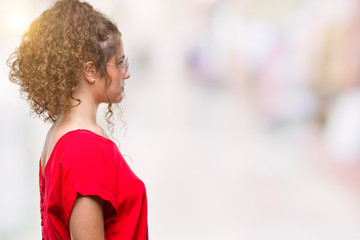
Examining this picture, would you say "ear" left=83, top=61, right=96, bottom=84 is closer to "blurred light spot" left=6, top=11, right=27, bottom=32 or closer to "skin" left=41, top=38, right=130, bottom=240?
"skin" left=41, top=38, right=130, bottom=240

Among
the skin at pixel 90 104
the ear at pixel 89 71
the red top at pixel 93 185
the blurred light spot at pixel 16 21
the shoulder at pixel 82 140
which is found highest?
the blurred light spot at pixel 16 21

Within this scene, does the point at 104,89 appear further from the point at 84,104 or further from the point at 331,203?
the point at 331,203

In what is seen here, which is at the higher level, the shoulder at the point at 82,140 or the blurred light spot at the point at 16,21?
the blurred light spot at the point at 16,21

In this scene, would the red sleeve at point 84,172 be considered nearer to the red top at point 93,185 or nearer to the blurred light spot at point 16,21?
the red top at point 93,185

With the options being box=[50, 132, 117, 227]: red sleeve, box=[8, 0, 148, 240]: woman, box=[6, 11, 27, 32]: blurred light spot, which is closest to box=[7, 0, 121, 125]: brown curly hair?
box=[8, 0, 148, 240]: woman

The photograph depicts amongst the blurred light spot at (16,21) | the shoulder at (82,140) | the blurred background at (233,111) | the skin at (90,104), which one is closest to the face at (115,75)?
the skin at (90,104)

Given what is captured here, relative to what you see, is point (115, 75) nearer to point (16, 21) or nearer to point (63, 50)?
point (63, 50)

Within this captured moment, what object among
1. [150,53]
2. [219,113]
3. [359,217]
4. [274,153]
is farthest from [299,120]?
[150,53]

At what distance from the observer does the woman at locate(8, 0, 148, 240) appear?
32.3 inches

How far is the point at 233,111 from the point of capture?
7.04 ft

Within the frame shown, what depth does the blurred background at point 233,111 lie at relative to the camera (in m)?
2.12

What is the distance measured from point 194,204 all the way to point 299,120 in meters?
0.69

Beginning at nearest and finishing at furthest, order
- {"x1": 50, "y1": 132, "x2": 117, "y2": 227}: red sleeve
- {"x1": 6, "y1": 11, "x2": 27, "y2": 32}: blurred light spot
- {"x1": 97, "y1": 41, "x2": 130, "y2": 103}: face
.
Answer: {"x1": 50, "y1": 132, "x2": 117, "y2": 227}: red sleeve < {"x1": 97, "y1": 41, "x2": 130, "y2": 103}: face < {"x1": 6, "y1": 11, "x2": 27, "y2": 32}: blurred light spot

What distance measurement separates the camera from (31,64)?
2.99 ft
